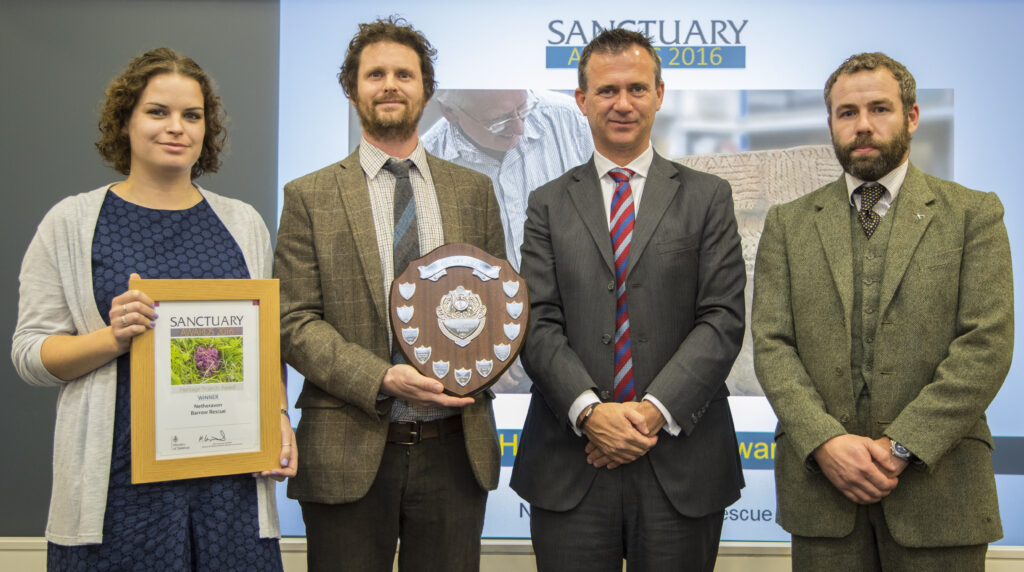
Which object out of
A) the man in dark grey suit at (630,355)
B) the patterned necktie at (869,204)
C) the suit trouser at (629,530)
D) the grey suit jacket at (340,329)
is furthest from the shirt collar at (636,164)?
the suit trouser at (629,530)

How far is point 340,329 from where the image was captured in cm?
230

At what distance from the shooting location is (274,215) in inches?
153

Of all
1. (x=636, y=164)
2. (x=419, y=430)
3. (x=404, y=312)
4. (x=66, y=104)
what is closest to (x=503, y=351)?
(x=404, y=312)

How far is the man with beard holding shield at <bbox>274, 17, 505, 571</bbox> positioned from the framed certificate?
22cm

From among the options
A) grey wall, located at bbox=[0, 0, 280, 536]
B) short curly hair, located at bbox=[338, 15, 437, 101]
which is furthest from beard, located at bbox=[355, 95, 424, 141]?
grey wall, located at bbox=[0, 0, 280, 536]

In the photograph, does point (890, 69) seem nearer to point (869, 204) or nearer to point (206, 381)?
point (869, 204)

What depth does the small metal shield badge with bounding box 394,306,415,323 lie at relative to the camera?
2.07m

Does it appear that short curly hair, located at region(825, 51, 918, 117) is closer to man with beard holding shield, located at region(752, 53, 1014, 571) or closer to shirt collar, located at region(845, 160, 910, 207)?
man with beard holding shield, located at region(752, 53, 1014, 571)

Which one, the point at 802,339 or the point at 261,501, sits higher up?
the point at 802,339

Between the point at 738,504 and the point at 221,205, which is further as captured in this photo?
the point at 738,504

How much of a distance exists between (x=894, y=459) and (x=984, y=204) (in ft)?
2.63

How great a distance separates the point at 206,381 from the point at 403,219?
2.54ft

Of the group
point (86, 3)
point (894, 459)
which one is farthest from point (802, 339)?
point (86, 3)

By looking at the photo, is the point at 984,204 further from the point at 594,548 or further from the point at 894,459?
the point at 594,548
